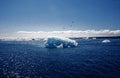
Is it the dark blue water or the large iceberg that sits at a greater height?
the large iceberg

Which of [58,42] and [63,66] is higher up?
[58,42]

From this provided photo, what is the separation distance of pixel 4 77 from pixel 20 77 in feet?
9.37

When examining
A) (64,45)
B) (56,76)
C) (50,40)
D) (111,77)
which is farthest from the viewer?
(64,45)

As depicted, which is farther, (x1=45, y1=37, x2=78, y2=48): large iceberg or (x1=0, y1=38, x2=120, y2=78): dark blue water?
(x1=45, y1=37, x2=78, y2=48): large iceberg

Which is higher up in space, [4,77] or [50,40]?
[50,40]

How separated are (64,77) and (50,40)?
52.4 meters

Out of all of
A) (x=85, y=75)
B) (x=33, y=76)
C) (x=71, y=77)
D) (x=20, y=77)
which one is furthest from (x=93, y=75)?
(x=20, y=77)

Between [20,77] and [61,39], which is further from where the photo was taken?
[61,39]

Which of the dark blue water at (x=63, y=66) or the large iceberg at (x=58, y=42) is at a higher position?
the large iceberg at (x=58, y=42)

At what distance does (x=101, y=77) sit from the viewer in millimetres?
26766

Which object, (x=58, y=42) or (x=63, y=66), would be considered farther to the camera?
(x=58, y=42)

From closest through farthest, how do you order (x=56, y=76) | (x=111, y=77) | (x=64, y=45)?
(x=111, y=77), (x=56, y=76), (x=64, y=45)

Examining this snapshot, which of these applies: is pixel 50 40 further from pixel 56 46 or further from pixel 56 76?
pixel 56 76

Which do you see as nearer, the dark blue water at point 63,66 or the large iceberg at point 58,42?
the dark blue water at point 63,66
